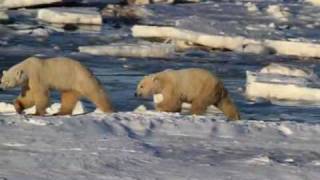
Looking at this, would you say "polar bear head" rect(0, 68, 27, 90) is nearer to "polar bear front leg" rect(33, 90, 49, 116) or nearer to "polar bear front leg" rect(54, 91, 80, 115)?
"polar bear front leg" rect(33, 90, 49, 116)

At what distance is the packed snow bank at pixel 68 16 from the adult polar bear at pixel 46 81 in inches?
512

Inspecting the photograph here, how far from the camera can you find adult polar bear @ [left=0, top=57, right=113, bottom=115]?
27.1 feet

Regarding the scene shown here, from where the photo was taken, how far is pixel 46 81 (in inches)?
327

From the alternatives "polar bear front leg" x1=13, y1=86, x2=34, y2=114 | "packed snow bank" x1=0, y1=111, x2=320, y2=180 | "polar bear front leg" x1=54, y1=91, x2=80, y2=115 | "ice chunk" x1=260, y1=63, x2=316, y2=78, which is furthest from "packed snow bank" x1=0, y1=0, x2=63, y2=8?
"packed snow bank" x1=0, y1=111, x2=320, y2=180

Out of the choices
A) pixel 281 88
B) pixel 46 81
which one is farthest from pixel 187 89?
pixel 281 88

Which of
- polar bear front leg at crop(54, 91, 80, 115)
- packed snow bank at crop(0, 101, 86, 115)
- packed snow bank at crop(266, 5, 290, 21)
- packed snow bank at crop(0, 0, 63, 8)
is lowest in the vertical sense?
packed snow bank at crop(266, 5, 290, 21)

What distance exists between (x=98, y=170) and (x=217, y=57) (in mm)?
11237

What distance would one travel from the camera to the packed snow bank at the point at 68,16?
2142 cm

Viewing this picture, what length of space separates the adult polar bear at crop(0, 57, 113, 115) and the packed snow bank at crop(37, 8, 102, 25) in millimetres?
13016

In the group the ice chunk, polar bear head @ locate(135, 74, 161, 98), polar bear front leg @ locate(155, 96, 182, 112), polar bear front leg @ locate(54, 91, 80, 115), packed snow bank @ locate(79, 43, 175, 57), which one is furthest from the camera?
packed snow bank @ locate(79, 43, 175, 57)

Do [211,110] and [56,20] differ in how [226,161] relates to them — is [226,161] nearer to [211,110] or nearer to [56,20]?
[211,110]

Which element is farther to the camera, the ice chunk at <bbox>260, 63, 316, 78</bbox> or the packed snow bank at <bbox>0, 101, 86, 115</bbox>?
the ice chunk at <bbox>260, 63, 316, 78</bbox>

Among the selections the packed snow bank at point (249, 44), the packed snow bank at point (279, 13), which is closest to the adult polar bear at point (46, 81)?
the packed snow bank at point (249, 44)

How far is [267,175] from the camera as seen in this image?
17.8 ft
